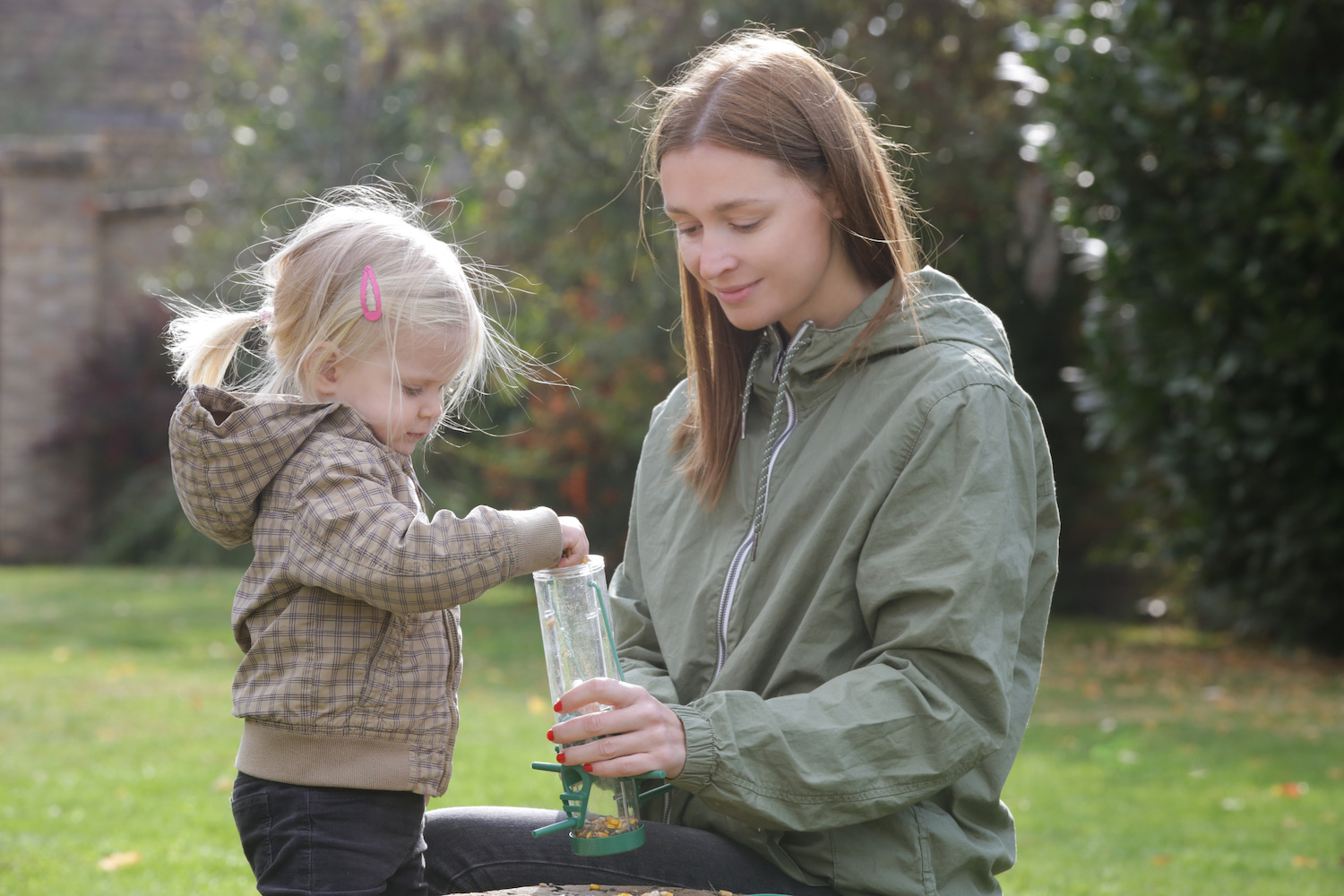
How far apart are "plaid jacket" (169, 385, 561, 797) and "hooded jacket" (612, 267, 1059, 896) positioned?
1.20 feet

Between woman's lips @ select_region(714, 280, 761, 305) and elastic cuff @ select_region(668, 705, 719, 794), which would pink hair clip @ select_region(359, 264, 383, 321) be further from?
elastic cuff @ select_region(668, 705, 719, 794)

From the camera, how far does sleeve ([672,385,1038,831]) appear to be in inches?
71.2

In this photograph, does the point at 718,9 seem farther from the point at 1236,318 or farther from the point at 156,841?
the point at 156,841

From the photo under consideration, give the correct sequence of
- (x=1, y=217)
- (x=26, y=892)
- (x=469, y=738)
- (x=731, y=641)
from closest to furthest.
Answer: (x=731, y=641) < (x=26, y=892) < (x=469, y=738) < (x=1, y=217)

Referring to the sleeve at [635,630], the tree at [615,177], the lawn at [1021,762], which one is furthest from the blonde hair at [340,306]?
the tree at [615,177]

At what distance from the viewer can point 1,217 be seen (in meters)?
15.1

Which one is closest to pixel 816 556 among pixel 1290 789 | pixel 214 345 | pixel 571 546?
pixel 571 546

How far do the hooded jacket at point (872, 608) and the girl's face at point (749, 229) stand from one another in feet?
0.28

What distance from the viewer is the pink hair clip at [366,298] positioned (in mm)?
2043

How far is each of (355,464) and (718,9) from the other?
7.68 meters

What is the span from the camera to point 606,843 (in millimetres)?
1835

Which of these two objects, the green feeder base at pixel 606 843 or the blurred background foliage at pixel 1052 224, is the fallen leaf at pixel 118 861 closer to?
the blurred background foliage at pixel 1052 224

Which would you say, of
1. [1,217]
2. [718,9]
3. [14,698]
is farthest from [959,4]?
[1,217]

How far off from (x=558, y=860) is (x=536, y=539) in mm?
566
